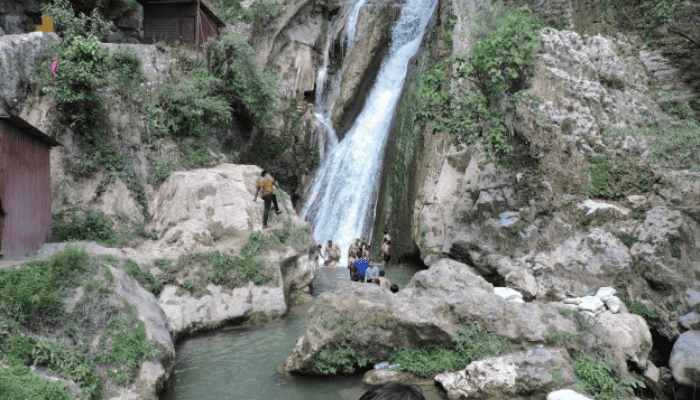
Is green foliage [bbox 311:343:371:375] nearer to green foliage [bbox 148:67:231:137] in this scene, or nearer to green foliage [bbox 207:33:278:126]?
green foliage [bbox 148:67:231:137]

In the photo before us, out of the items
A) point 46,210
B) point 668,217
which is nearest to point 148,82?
point 46,210

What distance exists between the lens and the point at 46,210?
47.8 feet

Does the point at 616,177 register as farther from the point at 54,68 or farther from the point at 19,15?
the point at 19,15

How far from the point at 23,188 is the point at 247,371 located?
24.8 ft

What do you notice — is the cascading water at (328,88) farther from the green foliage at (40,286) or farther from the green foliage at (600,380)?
the green foliage at (600,380)

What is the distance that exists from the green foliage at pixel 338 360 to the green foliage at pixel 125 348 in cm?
305

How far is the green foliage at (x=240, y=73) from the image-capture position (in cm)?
2230

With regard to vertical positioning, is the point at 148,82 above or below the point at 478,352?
above

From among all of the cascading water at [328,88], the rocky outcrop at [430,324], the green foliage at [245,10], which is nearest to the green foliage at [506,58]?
the rocky outcrop at [430,324]

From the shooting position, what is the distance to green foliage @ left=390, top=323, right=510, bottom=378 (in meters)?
9.90

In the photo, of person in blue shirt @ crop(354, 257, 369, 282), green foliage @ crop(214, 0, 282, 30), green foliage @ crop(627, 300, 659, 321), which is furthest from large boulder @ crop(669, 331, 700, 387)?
green foliage @ crop(214, 0, 282, 30)

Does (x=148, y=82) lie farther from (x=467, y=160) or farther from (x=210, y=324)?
(x=467, y=160)

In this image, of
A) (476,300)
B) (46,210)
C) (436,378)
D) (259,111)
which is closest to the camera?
(436,378)

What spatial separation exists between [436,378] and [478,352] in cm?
93
